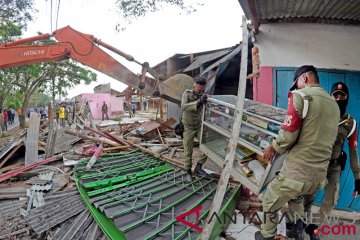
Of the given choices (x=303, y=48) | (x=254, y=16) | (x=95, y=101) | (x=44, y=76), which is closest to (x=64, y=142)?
(x=254, y=16)

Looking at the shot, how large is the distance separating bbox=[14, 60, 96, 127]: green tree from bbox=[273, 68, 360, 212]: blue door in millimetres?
16598

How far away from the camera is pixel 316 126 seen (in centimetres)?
220

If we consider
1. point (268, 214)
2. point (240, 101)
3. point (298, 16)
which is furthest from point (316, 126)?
point (298, 16)

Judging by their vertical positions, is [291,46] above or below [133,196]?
above

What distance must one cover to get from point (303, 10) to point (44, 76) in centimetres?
1936

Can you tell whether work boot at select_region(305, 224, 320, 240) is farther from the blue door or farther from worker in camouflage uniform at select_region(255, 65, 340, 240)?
the blue door

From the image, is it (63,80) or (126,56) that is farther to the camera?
(63,80)

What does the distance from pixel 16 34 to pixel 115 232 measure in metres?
14.4

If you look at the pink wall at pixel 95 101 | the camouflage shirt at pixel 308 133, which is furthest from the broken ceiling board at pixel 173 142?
the pink wall at pixel 95 101

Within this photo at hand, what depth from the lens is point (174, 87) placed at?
5980 millimetres

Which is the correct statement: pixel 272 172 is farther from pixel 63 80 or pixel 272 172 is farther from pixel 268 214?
pixel 63 80

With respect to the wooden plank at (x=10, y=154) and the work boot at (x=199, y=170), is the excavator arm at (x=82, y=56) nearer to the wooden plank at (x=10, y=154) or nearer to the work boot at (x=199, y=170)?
the work boot at (x=199, y=170)

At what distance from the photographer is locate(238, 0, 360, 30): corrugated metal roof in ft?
11.4

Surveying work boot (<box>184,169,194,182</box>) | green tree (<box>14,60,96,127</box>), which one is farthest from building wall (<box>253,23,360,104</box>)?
green tree (<box>14,60,96,127</box>)
